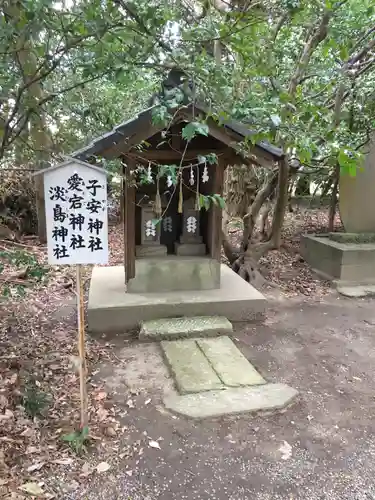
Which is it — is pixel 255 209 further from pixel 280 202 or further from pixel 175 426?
pixel 175 426

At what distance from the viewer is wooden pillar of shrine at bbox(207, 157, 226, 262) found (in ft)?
17.7

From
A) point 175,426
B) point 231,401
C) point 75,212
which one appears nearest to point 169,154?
point 75,212

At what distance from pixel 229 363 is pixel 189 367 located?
0.42 meters

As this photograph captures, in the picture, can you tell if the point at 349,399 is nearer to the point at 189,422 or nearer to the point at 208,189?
the point at 189,422

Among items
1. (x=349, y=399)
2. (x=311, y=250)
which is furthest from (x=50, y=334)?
(x=311, y=250)

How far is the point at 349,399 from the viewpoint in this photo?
12.1ft

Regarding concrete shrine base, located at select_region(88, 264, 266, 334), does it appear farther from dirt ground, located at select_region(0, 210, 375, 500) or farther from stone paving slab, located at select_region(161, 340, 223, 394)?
stone paving slab, located at select_region(161, 340, 223, 394)

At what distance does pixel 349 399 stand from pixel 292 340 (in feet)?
4.09

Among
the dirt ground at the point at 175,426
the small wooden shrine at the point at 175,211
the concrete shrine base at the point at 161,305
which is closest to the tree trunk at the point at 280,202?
the small wooden shrine at the point at 175,211

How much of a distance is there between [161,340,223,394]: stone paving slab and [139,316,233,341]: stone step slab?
109mm

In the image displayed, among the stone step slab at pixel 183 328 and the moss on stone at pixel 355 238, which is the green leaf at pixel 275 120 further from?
the moss on stone at pixel 355 238

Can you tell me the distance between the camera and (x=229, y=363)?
13.7ft

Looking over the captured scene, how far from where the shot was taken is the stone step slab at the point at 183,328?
4.73m

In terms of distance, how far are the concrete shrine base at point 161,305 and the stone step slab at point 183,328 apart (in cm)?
12
